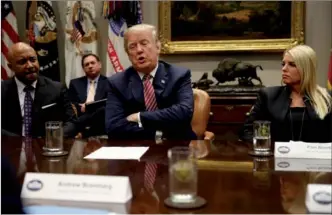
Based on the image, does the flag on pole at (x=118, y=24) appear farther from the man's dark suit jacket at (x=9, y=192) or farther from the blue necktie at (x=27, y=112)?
the man's dark suit jacket at (x=9, y=192)

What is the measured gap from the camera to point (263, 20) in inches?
194

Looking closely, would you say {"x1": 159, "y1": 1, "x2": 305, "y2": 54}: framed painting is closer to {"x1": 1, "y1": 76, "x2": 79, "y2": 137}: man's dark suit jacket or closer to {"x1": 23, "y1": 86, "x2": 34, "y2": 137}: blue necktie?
{"x1": 1, "y1": 76, "x2": 79, "y2": 137}: man's dark suit jacket

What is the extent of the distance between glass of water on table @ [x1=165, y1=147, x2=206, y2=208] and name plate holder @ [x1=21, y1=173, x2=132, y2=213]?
0.12 metres

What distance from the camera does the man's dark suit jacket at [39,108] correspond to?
2965mm

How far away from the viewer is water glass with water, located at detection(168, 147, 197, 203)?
3.86 feet

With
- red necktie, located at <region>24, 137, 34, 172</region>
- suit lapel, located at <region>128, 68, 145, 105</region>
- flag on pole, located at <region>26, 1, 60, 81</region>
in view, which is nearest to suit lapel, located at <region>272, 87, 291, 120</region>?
suit lapel, located at <region>128, 68, 145, 105</region>

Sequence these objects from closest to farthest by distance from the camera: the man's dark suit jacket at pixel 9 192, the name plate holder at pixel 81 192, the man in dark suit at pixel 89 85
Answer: the man's dark suit jacket at pixel 9 192 < the name plate holder at pixel 81 192 < the man in dark suit at pixel 89 85

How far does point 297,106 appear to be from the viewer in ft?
8.39

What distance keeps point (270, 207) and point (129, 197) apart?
0.36m

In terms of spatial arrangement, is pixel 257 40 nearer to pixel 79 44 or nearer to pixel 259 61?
pixel 259 61

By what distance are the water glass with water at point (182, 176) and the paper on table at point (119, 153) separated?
0.64m

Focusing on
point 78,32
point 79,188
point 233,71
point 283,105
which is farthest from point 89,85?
point 79,188

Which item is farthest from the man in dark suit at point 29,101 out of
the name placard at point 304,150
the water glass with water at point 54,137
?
the name placard at point 304,150

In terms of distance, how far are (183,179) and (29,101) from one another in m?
2.08
